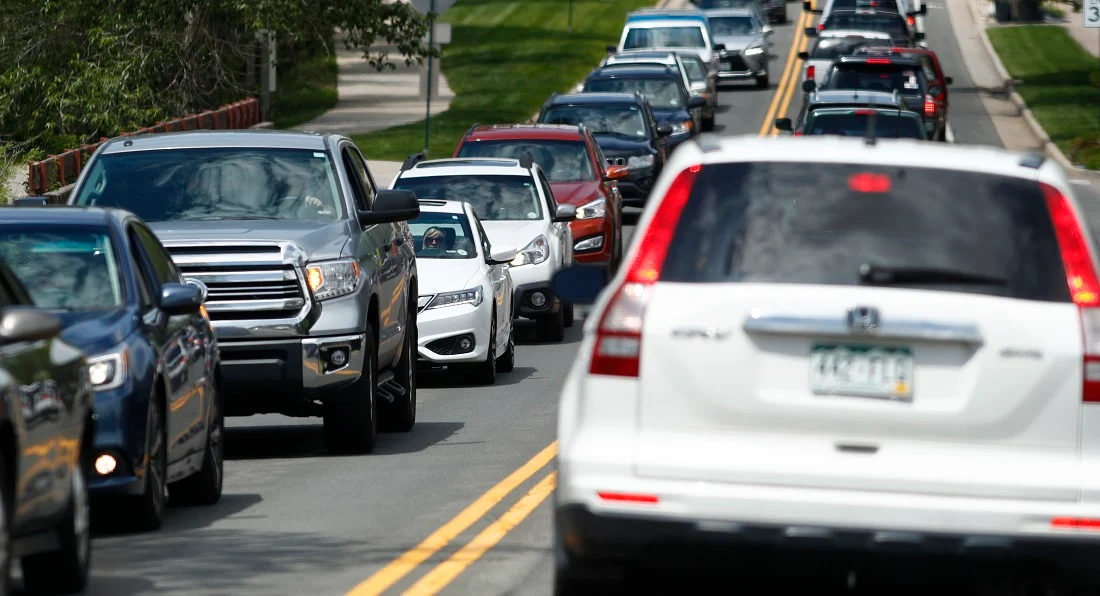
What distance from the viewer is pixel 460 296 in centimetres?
1791

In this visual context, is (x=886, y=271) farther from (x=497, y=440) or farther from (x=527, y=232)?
(x=527, y=232)

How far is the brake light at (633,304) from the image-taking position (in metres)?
6.80

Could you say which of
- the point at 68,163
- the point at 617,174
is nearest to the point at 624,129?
the point at 617,174

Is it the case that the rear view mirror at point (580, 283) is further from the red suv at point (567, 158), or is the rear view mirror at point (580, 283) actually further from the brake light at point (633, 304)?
the red suv at point (567, 158)

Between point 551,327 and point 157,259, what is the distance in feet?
36.2

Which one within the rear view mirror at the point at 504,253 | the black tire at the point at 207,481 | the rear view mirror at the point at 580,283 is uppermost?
the rear view mirror at the point at 580,283

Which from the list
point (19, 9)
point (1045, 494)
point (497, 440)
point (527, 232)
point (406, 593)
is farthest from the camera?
point (19, 9)

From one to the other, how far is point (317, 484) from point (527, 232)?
9394 mm

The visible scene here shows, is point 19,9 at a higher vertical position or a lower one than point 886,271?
lower

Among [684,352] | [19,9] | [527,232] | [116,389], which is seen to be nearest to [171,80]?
[19,9]

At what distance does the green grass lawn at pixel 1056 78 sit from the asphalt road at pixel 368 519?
1031 inches

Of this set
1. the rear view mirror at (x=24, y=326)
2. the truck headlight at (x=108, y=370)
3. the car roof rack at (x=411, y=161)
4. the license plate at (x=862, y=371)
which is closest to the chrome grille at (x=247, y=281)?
the truck headlight at (x=108, y=370)

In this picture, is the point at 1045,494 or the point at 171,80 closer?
the point at 1045,494

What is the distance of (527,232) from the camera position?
2112 centimetres
